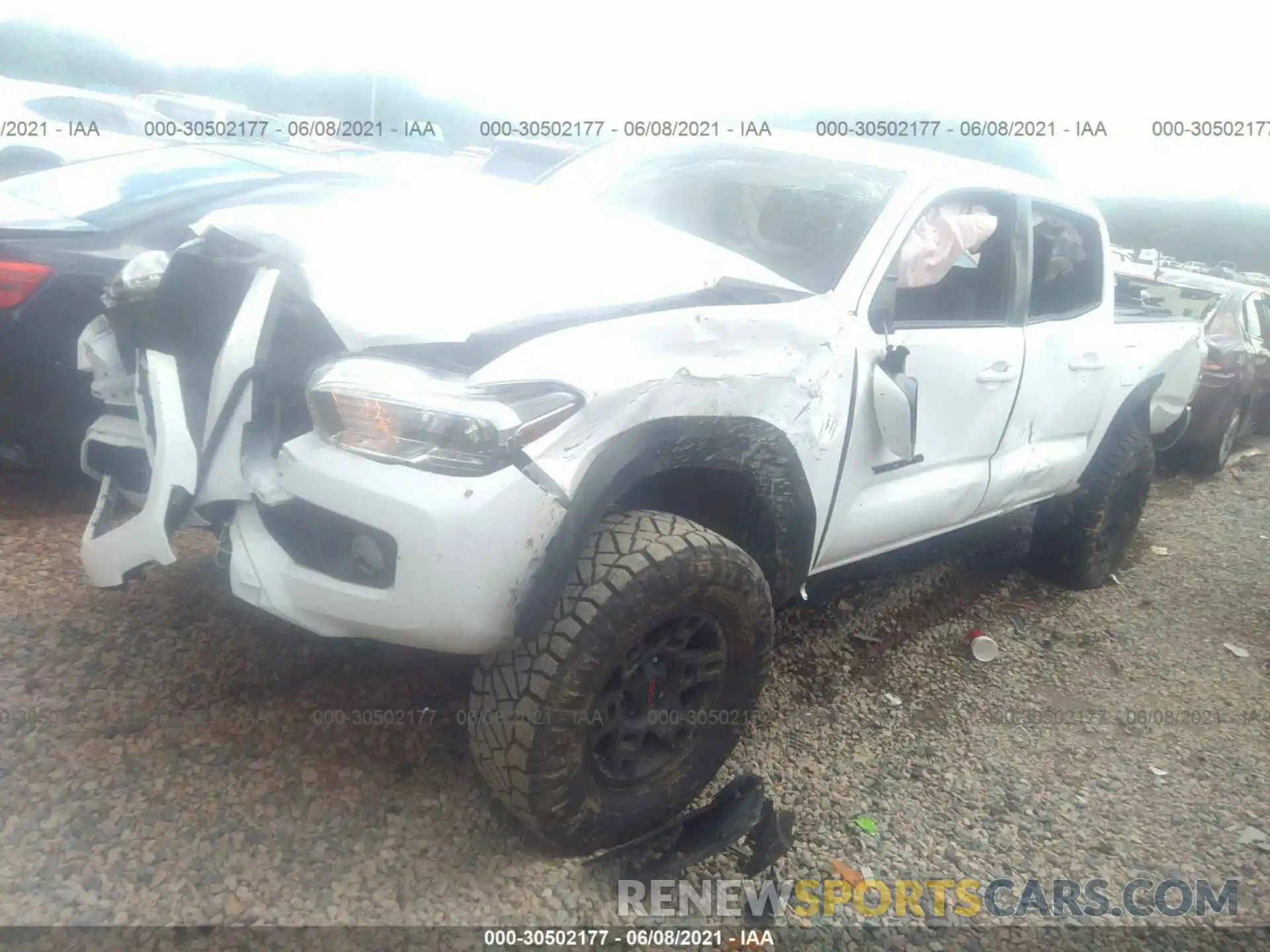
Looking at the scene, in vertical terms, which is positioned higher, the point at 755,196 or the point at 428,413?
the point at 755,196

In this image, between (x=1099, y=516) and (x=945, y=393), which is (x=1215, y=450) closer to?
(x=1099, y=516)

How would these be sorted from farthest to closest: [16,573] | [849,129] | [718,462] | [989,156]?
1. [989,156]
2. [849,129]
3. [16,573]
4. [718,462]

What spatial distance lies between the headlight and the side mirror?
108 centimetres

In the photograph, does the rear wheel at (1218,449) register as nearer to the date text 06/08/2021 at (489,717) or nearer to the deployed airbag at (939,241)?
the deployed airbag at (939,241)

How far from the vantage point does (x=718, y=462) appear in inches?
92.0

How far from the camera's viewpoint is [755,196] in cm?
317

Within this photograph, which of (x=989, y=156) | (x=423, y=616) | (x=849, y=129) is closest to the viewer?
(x=423, y=616)

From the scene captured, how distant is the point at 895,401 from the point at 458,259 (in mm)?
1266

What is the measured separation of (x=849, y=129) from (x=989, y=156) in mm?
9936

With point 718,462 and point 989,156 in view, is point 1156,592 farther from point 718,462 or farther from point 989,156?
point 989,156

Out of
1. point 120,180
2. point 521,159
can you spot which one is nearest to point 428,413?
point 120,180

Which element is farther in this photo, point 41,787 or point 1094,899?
point 1094,899

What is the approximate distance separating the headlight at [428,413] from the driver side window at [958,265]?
1293mm

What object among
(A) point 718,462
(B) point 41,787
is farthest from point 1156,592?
(B) point 41,787
